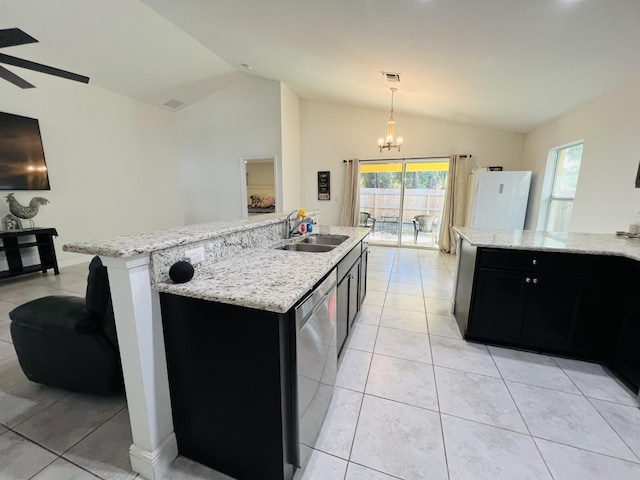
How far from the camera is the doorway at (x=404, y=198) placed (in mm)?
5781

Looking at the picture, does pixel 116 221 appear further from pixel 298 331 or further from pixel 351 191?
pixel 298 331

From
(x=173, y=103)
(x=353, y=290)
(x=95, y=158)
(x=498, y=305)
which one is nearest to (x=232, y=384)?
(x=353, y=290)

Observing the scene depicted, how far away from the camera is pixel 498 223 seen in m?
4.52

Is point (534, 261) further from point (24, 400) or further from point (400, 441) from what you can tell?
point (24, 400)

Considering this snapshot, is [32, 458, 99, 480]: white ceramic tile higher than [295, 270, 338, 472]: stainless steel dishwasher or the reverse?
the reverse

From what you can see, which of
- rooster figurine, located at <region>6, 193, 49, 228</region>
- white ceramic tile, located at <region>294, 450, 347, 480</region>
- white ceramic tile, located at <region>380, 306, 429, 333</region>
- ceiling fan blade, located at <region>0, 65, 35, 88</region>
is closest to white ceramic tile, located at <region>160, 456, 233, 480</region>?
white ceramic tile, located at <region>294, 450, 347, 480</region>

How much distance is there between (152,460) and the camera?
3.78ft

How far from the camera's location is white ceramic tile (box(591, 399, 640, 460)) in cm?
134

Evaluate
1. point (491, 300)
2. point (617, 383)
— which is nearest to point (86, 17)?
point (491, 300)

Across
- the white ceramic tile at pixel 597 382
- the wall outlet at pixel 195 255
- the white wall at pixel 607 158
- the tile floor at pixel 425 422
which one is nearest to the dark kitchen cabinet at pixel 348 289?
the tile floor at pixel 425 422

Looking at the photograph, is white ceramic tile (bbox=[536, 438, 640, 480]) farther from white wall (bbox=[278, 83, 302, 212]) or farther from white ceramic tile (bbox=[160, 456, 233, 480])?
white wall (bbox=[278, 83, 302, 212])

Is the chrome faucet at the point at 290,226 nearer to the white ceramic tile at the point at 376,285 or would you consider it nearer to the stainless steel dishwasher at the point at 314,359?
the stainless steel dishwasher at the point at 314,359

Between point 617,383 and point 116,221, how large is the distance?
22.4ft

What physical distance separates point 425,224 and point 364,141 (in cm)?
231
